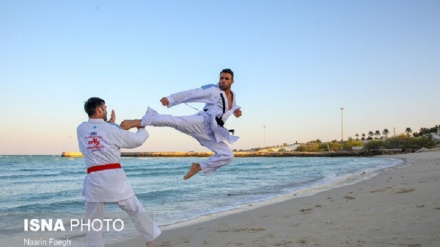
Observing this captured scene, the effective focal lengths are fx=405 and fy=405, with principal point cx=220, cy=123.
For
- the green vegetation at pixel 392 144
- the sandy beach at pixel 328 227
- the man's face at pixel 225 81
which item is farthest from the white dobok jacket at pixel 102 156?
the green vegetation at pixel 392 144

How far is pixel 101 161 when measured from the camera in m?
5.19

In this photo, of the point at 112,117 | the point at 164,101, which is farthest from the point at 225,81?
the point at 112,117

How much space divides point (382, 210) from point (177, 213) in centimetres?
648

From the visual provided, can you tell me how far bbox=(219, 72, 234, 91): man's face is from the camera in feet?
22.6

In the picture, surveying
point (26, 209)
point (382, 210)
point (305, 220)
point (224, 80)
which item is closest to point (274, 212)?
point (305, 220)

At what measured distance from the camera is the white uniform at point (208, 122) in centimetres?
670

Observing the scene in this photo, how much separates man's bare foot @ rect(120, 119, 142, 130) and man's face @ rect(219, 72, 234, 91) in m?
1.66

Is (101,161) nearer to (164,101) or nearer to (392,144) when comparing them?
(164,101)

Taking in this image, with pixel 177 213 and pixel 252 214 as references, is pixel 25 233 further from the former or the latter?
pixel 252 214

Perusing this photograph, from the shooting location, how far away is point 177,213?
12.8 metres

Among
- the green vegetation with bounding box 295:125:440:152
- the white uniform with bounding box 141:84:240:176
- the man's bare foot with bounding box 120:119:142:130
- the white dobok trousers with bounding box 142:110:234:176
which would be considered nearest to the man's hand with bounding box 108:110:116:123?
the man's bare foot with bounding box 120:119:142:130

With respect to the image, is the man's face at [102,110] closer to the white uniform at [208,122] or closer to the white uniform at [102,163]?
the white uniform at [102,163]

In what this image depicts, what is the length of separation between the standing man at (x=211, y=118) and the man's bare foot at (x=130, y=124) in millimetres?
661

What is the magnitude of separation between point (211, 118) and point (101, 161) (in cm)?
223
